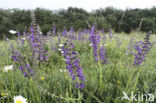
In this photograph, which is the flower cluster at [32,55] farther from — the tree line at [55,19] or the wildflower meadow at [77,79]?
the tree line at [55,19]

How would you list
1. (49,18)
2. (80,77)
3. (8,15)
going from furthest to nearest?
1. (8,15)
2. (49,18)
3. (80,77)

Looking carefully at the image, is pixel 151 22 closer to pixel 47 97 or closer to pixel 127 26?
pixel 127 26

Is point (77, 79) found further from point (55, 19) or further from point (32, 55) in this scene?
point (55, 19)

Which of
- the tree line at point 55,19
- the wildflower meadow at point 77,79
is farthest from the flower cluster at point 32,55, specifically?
the tree line at point 55,19

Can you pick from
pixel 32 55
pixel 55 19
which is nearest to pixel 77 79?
pixel 32 55

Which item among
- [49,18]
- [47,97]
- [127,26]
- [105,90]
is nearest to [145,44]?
[105,90]

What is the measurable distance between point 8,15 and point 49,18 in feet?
23.1

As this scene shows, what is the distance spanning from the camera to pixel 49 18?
Result: 66.5 feet

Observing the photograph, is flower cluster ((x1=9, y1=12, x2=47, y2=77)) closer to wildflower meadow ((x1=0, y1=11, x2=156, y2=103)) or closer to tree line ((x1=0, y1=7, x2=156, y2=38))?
wildflower meadow ((x1=0, y1=11, x2=156, y2=103))

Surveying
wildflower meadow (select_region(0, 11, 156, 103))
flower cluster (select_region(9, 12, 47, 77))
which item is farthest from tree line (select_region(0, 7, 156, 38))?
wildflower meadow (select_region(0, 11, 156, 103))

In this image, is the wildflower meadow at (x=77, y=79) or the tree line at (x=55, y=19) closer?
the wildflower meadow at (x=77, y=79)

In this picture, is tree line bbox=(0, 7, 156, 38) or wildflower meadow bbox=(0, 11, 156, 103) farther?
tree line bbox=(0, 7, 156, 38)

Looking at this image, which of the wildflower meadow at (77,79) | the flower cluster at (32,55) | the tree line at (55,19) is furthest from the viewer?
the tree line at (55,19)

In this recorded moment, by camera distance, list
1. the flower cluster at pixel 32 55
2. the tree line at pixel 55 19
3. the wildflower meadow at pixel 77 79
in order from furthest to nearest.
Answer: the tree line at pixel 55 19
the wildflower meadow at pixel 77 79
the flower cluster at pixel 32 55
